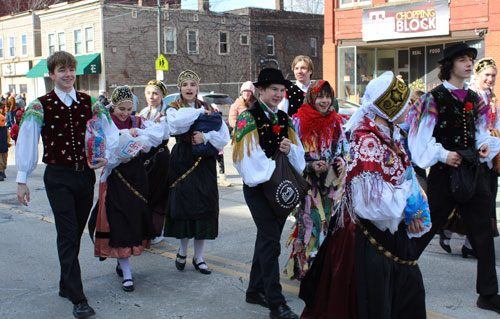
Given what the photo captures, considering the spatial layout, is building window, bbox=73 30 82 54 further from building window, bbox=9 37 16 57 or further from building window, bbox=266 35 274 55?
building window, bbox=266 35 274 55

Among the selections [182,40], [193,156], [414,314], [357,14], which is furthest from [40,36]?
[414,314]

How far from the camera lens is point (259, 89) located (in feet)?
16.1

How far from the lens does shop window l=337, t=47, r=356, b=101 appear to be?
2488cm

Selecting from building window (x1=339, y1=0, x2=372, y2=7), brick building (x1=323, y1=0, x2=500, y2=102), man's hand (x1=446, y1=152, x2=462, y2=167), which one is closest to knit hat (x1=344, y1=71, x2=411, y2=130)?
man's hand (x1=446, y1=152, x2=462, y2=167)

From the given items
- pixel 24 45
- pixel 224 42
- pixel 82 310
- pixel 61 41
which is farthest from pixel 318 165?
pixel 24 45

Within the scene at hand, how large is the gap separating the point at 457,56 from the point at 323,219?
6.03 feet

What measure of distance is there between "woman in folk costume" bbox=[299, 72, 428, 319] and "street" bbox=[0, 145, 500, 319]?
1.07 m

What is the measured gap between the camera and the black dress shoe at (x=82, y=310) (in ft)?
15.6

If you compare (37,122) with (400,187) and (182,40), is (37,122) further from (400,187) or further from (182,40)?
(182,40)

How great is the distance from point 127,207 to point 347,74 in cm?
2071

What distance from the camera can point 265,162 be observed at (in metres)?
4.64

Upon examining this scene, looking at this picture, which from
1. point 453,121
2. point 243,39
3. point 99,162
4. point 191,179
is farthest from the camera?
point 243,39

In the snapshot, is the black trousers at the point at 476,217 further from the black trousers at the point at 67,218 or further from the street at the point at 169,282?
the black trousers at the point at 67,218

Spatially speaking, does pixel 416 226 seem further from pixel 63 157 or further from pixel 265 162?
pixel 63 157
